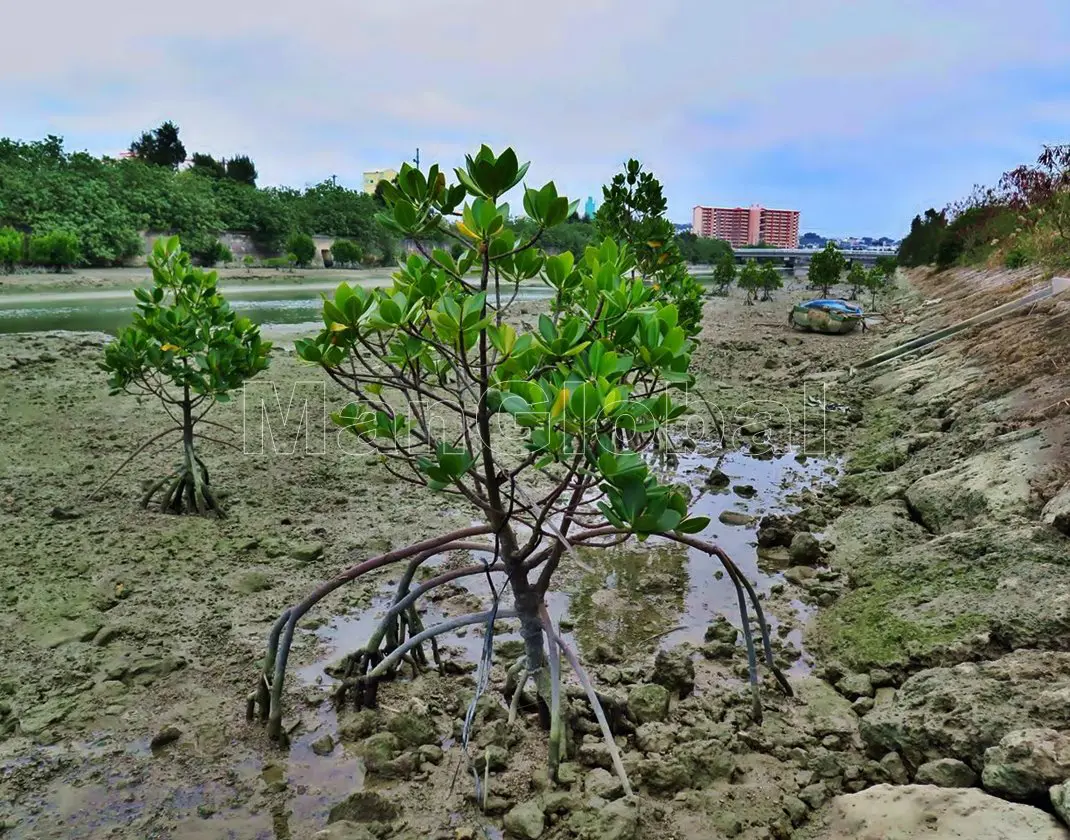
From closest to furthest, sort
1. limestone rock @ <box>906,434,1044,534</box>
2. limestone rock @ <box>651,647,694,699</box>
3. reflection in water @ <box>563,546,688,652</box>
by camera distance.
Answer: limestone rock @ <box>651,647,694,699</box> → reflection in water @ <box>563,546,688,652</box> → limestone rock @ <box>906,434,1044,534</box>

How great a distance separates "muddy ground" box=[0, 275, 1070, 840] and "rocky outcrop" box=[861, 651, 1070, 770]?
0.01 m

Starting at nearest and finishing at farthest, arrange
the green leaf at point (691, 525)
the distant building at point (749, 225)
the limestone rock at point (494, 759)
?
the green leaf at point (691, 525)
the limestone rock at point (494, 759)
the distant building at point (749, 225)

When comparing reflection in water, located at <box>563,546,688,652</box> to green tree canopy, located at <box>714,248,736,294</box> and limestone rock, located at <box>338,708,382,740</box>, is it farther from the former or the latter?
green tree canopy, located at <box>714,248,736,294</box>

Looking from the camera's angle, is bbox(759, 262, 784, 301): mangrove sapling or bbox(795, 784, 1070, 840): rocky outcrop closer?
bbox(795, 784, 1070, 840): rocky outcrop

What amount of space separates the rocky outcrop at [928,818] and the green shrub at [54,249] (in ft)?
123

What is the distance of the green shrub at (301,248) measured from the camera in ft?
154

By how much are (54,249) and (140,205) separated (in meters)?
8.61

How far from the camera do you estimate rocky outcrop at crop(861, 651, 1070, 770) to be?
2291mm

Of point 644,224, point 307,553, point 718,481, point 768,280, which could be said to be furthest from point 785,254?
point 307,553

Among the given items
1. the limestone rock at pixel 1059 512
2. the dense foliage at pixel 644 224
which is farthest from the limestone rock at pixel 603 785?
the dense foliage at pixel 644 224

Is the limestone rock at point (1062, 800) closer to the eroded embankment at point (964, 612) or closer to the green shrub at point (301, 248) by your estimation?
the eroded embankment at point (964, 612)

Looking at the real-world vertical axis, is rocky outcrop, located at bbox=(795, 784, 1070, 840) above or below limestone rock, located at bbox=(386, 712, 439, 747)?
above

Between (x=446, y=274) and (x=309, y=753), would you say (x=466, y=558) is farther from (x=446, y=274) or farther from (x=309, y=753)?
(x=446, y=274)

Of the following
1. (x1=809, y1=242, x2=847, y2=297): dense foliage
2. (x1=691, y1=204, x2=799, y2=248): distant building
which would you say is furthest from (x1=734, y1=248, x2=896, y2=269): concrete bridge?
(x1=809, y1=242, x2=847, y2=297): dense foliage
